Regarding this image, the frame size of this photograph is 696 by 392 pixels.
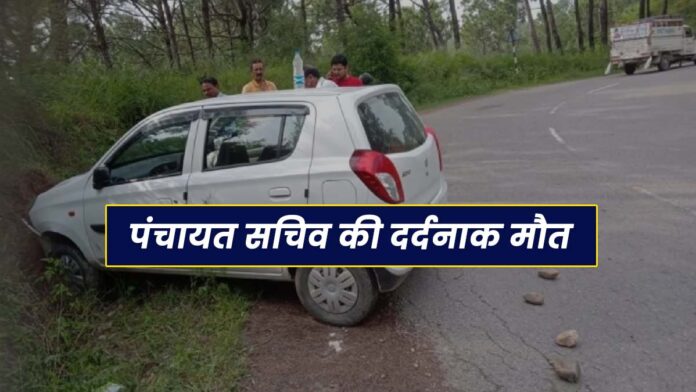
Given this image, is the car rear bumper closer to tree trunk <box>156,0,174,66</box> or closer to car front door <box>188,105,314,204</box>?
car front door <box>188,105,314,204</box>

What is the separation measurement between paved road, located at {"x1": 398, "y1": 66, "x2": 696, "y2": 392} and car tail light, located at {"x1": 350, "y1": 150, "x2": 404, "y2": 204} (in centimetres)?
100

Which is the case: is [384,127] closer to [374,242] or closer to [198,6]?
[374,242]

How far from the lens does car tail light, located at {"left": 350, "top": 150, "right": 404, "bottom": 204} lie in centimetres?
Answer: 347

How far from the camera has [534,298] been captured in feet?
13.1

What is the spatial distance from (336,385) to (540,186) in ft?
15.0

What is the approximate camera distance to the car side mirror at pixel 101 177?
4.38 m

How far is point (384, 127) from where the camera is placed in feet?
12.8

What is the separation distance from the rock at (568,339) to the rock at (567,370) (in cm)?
22

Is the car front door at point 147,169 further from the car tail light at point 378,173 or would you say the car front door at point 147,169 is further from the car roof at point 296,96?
the car tail light at point 378,173

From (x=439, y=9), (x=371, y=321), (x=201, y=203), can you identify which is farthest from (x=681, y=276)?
(x=439, y=9)

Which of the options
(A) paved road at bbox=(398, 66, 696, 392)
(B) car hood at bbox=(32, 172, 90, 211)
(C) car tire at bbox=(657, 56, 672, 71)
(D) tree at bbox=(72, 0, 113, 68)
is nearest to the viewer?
(A) paved road at bbox=(398, 66, 696, 392)

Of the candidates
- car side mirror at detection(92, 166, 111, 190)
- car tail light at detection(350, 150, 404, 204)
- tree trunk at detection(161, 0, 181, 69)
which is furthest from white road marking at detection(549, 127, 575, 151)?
tree trunk at detection(161, 0, 181, 69)

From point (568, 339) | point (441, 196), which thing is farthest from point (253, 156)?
point (568, 339)

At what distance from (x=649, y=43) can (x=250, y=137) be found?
28.9 metres
